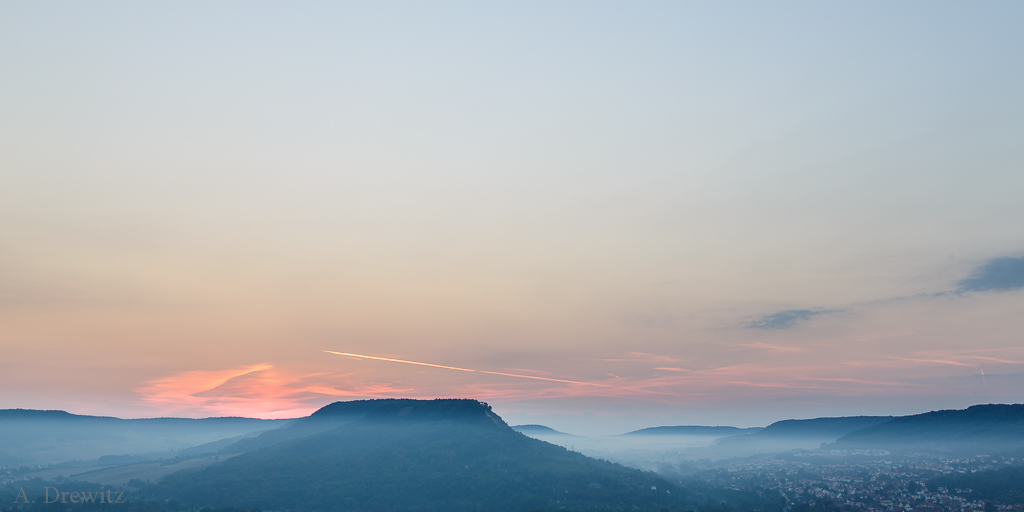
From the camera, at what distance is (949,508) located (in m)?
167

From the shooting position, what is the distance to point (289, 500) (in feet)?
643

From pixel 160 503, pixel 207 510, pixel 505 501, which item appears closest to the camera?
pixel 207 510

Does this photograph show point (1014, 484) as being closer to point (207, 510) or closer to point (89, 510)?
point (207, 510)

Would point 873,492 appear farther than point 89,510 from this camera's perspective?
Yes

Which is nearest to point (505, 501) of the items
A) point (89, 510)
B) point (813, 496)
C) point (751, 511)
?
point (751, 511)

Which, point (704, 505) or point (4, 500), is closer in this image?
point (4, 500)

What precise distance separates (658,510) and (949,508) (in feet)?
267

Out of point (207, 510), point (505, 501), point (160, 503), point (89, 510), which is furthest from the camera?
point (505, 501)

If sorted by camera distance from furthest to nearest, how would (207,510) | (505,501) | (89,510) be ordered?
(505,501), (207,510), (89,510)

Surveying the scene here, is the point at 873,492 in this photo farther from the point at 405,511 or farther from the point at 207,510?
the point at 207,510

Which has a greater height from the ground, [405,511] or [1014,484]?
[1014,484]

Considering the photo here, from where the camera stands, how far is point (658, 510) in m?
182

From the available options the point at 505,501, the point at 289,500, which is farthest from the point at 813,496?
the point at 289,500

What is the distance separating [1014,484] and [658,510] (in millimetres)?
110384
